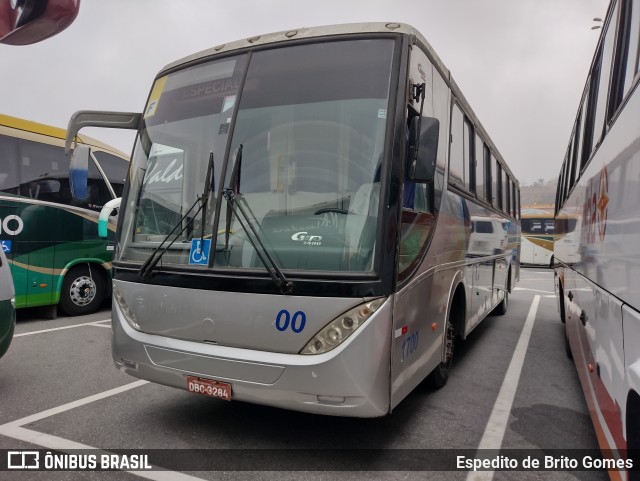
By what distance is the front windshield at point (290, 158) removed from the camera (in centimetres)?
324

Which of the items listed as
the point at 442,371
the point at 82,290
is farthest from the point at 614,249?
the point at 82,290

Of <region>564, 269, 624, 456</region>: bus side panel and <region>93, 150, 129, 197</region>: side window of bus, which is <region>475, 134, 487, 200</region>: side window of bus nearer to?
<region>564, 269, 624, 456</region>: bus side panel

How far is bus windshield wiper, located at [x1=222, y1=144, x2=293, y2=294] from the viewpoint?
3.15 m

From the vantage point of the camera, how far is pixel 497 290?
28.0ft

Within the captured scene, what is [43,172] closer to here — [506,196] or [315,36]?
[315,36]

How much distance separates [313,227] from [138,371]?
1791 millimetres

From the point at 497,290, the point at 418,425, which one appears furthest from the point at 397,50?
the point at 497,290

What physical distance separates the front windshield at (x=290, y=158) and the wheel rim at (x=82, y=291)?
6223 mm

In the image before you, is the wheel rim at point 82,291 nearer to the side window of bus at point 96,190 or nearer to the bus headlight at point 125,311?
the side window of bus at point 96,190

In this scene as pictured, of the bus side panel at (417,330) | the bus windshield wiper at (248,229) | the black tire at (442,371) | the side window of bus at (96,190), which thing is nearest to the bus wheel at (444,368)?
the black tire at (442,371)

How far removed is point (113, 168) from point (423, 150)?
8.46 metres

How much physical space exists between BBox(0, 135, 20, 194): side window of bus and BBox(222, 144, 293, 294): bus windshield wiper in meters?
6.38

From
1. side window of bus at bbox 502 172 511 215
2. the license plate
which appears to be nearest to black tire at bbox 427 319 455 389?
the license plate

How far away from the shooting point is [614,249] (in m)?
2.88
